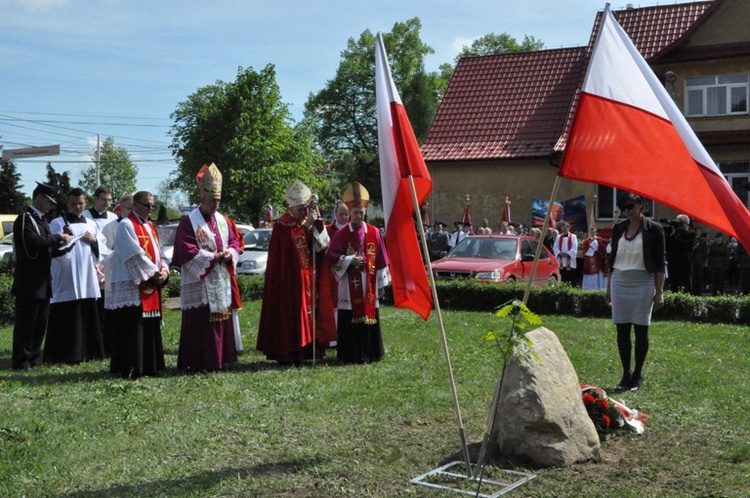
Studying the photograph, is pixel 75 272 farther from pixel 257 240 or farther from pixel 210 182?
pixel 257 240

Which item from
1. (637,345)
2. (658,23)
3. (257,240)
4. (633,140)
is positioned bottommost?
(637,345)

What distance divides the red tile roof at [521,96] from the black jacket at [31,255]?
23151 mm

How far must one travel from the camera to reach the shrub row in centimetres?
1611

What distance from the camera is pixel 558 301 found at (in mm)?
17531

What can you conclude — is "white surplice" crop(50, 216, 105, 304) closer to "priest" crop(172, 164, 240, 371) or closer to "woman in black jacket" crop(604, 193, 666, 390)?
"priest" crop(172, 164, 240, 371)

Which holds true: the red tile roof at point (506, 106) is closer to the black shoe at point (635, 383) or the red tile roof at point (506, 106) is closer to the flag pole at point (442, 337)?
the black shoe at point (635, 383)

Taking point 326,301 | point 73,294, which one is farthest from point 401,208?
point 73,294

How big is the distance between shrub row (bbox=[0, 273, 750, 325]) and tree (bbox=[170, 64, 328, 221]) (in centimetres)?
3670

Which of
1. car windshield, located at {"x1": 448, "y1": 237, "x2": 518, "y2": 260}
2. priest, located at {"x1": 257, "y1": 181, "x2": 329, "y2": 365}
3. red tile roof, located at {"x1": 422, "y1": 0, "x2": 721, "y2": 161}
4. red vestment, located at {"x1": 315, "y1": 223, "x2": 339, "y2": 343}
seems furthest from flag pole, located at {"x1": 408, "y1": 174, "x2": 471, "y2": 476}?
red tile roof, located at {"x1": 422, "y1": 0, "x2": 721, "y2": 161}

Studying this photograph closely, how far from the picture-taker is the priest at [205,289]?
33.6 ft

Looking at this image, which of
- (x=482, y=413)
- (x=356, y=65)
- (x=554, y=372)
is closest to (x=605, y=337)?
(x=482, y=413)

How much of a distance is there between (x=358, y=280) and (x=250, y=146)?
46.2 m

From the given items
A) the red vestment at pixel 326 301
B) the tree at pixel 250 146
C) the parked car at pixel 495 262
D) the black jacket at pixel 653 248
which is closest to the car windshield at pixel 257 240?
the parked car at pixel 495 262

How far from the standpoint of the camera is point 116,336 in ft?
32.9
